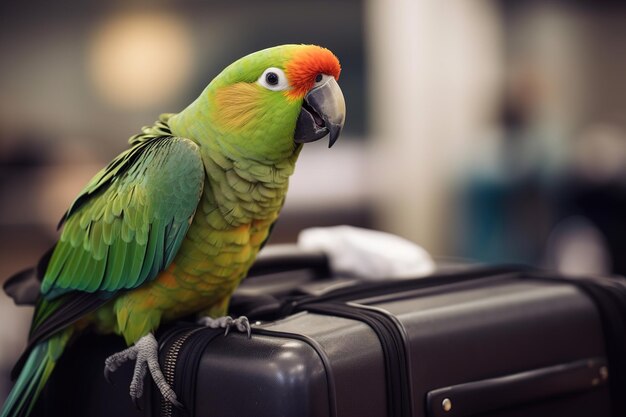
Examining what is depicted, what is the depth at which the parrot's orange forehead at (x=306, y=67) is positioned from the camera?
68 cm

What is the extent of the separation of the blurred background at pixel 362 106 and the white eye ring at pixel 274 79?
7.72ft

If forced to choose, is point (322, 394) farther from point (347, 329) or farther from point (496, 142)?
point (496, 142)

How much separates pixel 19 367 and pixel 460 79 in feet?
9.96

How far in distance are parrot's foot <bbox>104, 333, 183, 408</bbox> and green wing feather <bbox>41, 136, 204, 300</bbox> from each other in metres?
0.06

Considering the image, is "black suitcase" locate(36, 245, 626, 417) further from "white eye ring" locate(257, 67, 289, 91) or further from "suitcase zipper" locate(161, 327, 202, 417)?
"white eye ring" locate(257, 67, 289, 91)

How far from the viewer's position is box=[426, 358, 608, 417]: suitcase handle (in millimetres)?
665

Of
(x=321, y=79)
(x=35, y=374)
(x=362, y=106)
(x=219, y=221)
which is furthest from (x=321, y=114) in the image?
(x=362, y=106)

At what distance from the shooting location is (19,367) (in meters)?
0.73

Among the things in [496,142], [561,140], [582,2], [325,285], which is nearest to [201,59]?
[496,142]

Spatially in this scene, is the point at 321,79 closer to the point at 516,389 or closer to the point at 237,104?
the point at 237,104

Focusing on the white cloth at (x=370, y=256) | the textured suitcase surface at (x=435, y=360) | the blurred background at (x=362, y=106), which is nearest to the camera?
the textured suitcase surface at (x=435, y=360)

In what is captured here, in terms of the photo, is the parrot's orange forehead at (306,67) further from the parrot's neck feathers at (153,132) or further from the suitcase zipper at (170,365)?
the suitcase zipper at (170,365)

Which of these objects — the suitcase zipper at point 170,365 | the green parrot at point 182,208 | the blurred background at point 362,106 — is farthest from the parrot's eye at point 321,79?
the blurred background at point 362,106

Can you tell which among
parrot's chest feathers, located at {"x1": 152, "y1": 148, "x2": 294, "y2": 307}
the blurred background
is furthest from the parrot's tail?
the blurred background
